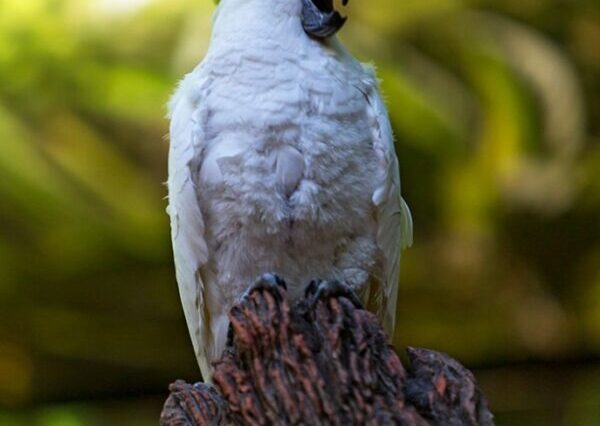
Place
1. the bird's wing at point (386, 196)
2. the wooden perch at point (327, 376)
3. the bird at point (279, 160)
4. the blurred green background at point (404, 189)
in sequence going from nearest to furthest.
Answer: the wooden perch at point (327, 376)
the bird at point (279, 160)
the bird's wing at point (386, 196)
the blurred green background at point (404, 189)

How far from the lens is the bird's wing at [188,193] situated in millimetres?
1838

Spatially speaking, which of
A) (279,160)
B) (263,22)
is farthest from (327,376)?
(263,22)

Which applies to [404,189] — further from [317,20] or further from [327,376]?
[327,376]

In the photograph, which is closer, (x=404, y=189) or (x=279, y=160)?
(x=279, y=160)

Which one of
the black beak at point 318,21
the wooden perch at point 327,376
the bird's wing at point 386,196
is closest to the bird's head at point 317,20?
the black beak at point 318,21

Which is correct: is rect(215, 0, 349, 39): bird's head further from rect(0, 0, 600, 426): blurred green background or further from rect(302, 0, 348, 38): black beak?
rect(0, 0, 600, 426): blurred green background

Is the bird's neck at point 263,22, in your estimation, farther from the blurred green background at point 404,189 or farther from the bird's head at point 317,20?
the blurred green background at point 404,189

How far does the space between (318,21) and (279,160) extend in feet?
0.99

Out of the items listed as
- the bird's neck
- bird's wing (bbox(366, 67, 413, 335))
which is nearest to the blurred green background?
bird's wing (bbox(366, 67, 413, 335))

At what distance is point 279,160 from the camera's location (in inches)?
70.1

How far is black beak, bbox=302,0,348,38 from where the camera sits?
1833 mm

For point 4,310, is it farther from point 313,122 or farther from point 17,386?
point 313,122

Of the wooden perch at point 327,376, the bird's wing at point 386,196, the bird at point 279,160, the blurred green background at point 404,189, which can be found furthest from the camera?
the blurred green background at point 404,189

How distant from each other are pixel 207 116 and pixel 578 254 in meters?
2.18
